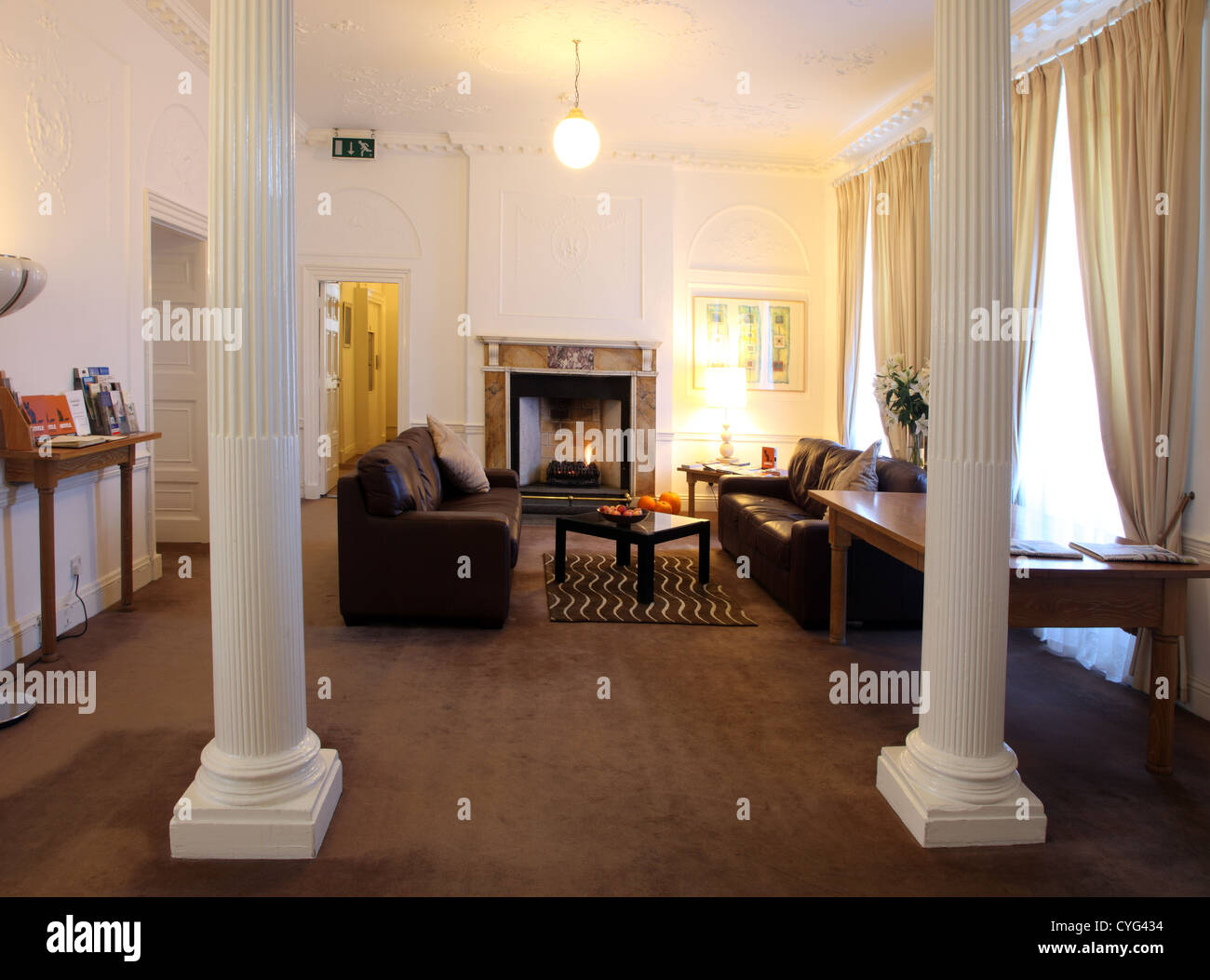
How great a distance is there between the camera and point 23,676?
364 centimetres

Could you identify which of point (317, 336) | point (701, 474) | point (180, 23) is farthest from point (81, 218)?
point (701, 474)

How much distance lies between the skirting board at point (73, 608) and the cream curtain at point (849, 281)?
544 centimetres

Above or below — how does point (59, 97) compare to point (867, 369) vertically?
above

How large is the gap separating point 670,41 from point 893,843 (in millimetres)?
4817

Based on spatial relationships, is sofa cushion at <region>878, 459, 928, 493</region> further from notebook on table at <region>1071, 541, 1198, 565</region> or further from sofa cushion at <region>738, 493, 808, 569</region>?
notebook on table at <region>1071, 541, 1198, 565</region>

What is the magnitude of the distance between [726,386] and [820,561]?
3.38 meters

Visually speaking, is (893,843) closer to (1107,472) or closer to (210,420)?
(210,420)

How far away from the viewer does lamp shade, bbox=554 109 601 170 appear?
5484 millimetres

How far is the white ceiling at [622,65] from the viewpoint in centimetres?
505

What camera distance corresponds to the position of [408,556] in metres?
4.39

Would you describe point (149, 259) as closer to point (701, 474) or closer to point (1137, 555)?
point (701, 474)

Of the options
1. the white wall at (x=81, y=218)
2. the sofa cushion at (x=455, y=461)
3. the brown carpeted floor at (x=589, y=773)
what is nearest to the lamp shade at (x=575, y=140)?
the sofa cushion at (x=455, y=461)

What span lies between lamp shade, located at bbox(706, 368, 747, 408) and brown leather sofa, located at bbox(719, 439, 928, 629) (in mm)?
1842
